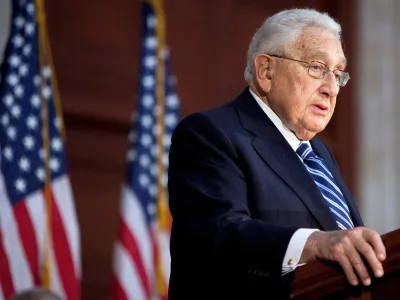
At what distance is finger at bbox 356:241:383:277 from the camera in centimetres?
212

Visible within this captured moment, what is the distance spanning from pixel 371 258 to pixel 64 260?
106 inches

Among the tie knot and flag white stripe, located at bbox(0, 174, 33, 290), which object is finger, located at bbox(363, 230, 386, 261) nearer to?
the tie knot

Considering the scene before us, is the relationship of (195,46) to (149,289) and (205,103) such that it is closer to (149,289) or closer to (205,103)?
(205,103)

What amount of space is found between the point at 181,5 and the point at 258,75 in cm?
320

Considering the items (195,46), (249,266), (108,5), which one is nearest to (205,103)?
(195,46)

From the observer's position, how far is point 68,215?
4719mm

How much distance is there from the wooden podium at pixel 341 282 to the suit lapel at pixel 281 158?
0.37 metres

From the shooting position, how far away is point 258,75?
9.79 ft

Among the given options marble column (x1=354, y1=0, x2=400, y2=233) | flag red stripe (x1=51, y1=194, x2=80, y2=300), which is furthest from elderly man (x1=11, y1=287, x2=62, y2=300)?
marble column (x1=354, y1=0, x2=400, y2=233)

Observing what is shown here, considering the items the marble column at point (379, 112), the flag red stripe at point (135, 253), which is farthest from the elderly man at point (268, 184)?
the marble column at point (379, 112)

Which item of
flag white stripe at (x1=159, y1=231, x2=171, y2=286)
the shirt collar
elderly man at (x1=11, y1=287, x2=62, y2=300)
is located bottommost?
flag white stripe at (x1=159, y1=231, x2=171, y2=286)

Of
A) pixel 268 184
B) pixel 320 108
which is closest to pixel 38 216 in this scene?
pixel 320 108

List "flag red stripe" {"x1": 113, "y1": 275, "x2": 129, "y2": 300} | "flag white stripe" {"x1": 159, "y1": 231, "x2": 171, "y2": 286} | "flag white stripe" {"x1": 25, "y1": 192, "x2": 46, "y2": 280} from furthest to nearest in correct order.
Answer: "flag white stripe" {"x1": 159, "y1": 231, "x2": 171, "y2": 286} < "flag red stripe" {"x1": 113, "y1": 275, "x2": 129, "y2": 300} < "flag white stripe" {"x1": 25, "y1": 192, "x2": 46, "y2": 280}

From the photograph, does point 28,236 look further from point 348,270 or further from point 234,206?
point 348,270
